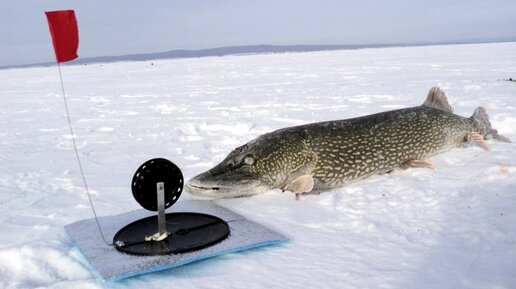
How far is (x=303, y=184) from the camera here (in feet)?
10.5

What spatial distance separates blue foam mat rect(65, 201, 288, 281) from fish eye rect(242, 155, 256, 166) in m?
0.46

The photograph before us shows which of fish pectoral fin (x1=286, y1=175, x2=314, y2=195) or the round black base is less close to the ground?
the round black base

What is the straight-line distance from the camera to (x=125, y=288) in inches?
72.1

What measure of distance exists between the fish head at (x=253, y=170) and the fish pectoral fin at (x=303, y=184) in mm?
116

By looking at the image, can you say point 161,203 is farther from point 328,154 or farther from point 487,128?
point 487,128

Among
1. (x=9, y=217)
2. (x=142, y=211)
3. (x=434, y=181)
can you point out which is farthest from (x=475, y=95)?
(x=9, y=217)

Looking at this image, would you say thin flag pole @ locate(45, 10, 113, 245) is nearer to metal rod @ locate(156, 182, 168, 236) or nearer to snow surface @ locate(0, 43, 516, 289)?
metal rod @ locate(156, 182, 168, 236)

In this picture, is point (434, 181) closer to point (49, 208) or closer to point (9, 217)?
point (49, 208)

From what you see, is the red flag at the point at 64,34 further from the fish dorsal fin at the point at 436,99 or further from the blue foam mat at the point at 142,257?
the fish dorsal fin at the point at 436,99

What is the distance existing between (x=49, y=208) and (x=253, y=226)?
4.84 feet

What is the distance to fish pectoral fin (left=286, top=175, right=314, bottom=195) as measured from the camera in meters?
3.17

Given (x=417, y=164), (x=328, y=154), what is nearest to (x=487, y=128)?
(x=417, y=164)

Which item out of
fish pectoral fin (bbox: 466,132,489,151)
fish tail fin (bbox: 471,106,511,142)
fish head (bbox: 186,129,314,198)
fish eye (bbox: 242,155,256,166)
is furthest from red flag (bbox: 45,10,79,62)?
fish tail fin (bbox: 471,106,511,142)

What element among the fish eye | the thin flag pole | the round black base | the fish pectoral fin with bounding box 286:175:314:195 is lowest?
the fish pectoral fin with bounding box 286:175:314:195
